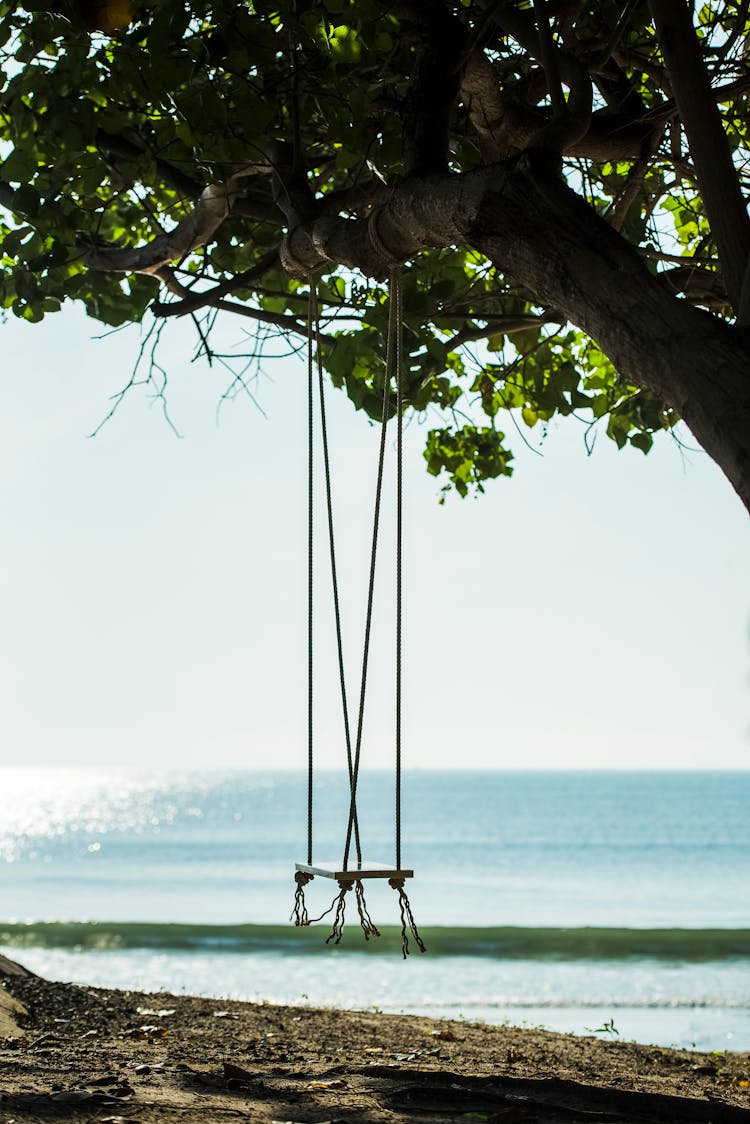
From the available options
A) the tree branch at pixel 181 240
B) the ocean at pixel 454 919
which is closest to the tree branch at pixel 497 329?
the tree branch at pixel 181 240

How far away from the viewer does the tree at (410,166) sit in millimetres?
2215

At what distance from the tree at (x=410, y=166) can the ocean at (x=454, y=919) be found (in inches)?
130

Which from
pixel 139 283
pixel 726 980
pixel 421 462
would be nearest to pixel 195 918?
pixel 726 980

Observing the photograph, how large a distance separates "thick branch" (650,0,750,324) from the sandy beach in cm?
201

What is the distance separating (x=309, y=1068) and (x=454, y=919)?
13.9 meters

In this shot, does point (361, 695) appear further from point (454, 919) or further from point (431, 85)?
point (454, 919)

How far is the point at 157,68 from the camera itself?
9.19ft

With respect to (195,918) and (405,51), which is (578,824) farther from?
(405,51)

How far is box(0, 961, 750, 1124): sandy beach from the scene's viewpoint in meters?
2.72

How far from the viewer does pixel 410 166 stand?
273cm

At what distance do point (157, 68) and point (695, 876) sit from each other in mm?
27262

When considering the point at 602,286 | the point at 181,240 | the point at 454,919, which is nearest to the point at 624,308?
the point at 602,286

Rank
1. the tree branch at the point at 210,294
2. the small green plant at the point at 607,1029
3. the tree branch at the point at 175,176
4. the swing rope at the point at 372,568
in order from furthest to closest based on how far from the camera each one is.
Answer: the small green plant at the point at 607,1029 < the tree branch at the point at 175,176 < the tree branch at the point at 210,294 < the swing rope at the point at 372,568

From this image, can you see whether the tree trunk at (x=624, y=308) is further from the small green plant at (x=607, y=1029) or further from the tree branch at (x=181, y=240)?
the small green plant at (x=607, y=1029)
